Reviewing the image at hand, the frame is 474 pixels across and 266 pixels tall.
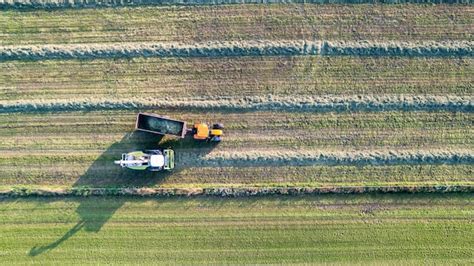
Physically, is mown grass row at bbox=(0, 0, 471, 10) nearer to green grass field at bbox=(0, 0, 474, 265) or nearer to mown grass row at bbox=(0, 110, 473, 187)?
green grass field at bbox=(0, 0, 474, 265)

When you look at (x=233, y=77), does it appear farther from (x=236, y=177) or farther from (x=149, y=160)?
(x=149, y=160)

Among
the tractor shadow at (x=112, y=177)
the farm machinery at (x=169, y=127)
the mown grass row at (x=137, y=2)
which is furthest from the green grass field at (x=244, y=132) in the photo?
the farm machinery at (x=169, y=127)

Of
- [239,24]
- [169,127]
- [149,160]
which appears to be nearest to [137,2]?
[239,24]

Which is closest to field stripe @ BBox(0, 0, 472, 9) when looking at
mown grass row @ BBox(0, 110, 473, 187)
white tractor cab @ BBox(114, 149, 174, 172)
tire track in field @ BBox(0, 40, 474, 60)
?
tire track in field @ BBox(0, 40, 474, 60)

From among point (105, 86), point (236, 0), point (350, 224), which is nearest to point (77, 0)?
point (105, 86)

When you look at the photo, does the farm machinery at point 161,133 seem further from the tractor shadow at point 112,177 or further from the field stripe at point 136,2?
the field stripe at point 136,2

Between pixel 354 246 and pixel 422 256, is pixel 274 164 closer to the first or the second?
pixel 354 246
